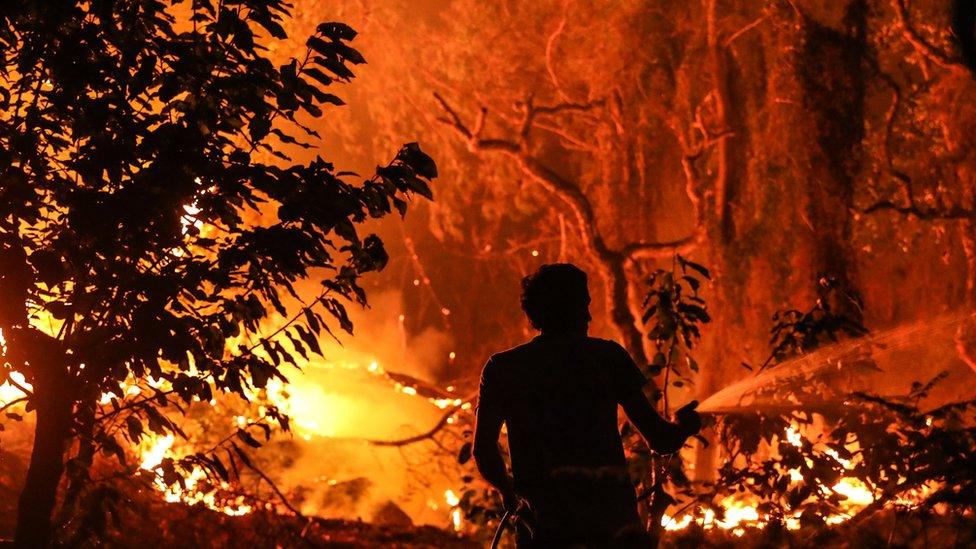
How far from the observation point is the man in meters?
2.86

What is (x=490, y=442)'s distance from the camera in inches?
120

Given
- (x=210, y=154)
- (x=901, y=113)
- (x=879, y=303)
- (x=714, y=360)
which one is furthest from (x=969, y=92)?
(x=210, y=154)

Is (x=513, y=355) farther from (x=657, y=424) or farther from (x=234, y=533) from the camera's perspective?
(x=234, y=533)

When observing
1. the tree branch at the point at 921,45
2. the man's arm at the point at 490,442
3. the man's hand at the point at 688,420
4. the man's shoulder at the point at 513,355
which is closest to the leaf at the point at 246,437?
the man's arm at the point at 490,442

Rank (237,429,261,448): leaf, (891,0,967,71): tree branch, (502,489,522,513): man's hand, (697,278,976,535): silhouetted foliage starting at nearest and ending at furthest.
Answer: (502,489,522,513): man's hand, (697,278,976,535): silhouetted foliage, (237,429,261,448): leaf, (891,0,967,71): tree branch

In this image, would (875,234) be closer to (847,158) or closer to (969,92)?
(847,158)

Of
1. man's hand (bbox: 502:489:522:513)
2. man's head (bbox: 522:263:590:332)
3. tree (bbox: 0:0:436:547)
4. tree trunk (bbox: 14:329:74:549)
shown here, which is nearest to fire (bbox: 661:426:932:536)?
man's hand (bbox: 502:489:522:513)

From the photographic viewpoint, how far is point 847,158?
1202cm

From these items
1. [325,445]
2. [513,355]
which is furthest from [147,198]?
[325,445]

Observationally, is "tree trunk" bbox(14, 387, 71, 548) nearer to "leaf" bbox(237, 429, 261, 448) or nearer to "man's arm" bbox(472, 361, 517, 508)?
"leaf" bbox(237, 429, 261, 448)

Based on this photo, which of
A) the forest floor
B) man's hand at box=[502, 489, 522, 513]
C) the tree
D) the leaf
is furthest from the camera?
the forest floor

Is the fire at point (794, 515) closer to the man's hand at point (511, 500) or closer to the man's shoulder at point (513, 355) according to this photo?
the man's hand at point (511, 500)

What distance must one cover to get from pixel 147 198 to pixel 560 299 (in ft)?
5.44

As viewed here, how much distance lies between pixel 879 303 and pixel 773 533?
1047cm
